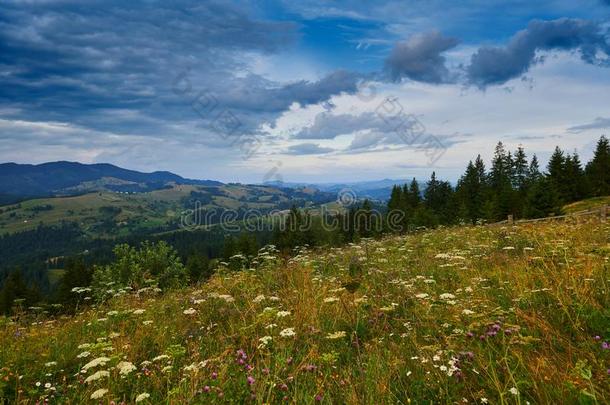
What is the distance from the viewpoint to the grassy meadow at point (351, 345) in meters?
3.40

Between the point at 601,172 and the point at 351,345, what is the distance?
297 feet

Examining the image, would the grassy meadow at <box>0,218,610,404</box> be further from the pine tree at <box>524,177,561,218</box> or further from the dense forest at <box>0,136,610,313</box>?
the pine tree at <box>524,177,561,218</box>

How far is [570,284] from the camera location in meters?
5.27

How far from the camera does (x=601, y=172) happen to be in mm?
74625

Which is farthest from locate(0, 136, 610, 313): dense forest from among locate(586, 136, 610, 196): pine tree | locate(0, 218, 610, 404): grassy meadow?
locate(0, 218, 610, 404): grassy meadow

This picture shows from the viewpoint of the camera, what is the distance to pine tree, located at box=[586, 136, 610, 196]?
242 ft

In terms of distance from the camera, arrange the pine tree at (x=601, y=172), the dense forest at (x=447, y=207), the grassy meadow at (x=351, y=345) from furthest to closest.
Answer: the pine tree at (x=601, y=172), the dense forest at (x=447, y=207), the grassy meadow at (x=351, y=345)

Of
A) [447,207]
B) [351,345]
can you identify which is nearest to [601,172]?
[447,207]

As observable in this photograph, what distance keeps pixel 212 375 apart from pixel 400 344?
2.30 metres

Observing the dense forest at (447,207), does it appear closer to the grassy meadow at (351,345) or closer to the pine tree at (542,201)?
the pine tree at (542,201)

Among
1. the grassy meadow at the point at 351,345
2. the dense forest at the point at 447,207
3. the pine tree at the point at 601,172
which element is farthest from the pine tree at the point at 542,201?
the grassy meadow at the point at 351,345

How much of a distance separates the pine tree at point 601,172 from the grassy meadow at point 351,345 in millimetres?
83613

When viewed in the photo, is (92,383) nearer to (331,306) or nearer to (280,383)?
(280,383)

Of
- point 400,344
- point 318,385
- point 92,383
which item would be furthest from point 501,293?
point 92,383
